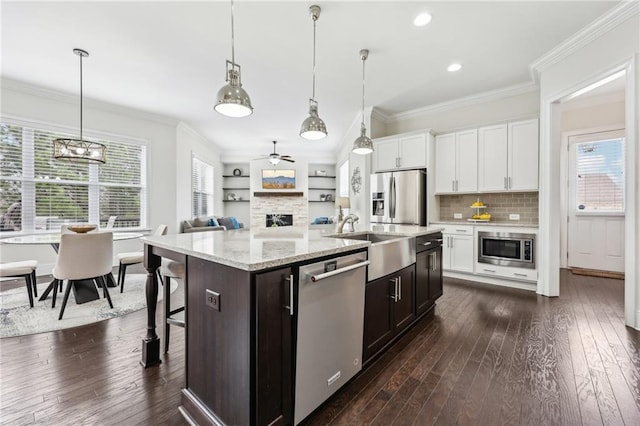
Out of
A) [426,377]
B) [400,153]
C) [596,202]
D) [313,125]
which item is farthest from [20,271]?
[596,202]

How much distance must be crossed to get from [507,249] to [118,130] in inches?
270

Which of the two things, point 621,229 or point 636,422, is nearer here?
point 636,422

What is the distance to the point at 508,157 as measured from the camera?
421 cm

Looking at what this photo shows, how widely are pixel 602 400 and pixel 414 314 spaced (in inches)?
48.7

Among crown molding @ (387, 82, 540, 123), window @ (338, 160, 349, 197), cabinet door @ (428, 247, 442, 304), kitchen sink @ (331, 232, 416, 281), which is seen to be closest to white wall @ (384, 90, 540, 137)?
crown molding @ (387, 82, 540, 123)

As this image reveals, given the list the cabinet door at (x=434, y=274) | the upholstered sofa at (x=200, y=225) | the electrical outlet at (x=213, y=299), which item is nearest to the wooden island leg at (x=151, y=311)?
the electrical outlet at (x=213, y=299)

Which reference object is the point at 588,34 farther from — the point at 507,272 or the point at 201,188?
the point at 201,188

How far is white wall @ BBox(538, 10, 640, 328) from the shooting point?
2604 mm

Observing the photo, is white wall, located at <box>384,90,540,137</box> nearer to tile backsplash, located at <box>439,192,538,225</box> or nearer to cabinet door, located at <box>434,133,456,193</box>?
cabinet door, located at <box>434,133,456,193</box>

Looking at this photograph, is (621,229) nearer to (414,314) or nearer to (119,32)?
(414,314)

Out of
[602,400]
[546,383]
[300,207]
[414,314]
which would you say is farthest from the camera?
[300,207]

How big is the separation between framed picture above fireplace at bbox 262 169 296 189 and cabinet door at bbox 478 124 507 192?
6008 millimetres

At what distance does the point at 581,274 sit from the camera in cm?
477

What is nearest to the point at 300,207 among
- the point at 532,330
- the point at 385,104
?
the point at 385,104
